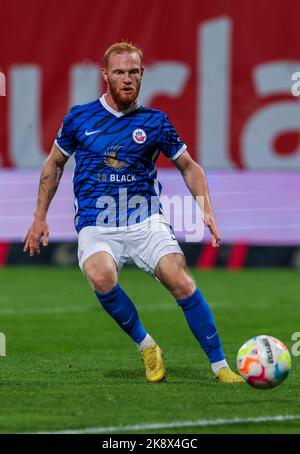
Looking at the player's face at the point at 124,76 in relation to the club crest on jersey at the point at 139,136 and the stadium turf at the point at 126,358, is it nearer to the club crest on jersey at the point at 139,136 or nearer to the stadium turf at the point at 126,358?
the club crest on jersey at the point at 139,136

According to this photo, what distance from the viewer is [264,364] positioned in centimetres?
728

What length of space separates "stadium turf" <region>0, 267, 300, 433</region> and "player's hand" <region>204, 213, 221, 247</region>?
0.95 metres

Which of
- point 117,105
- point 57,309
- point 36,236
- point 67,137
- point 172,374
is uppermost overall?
point 117,105

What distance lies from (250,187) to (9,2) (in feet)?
14.4

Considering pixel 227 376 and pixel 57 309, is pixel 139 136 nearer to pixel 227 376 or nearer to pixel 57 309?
pixel 227 376

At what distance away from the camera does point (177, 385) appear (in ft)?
25.6

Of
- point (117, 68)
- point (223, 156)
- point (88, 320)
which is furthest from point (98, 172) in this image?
point (223, 156)

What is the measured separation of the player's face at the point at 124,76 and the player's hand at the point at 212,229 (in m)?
0.99

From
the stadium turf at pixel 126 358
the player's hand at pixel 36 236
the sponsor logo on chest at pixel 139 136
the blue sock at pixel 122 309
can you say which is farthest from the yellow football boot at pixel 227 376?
the sponsor logo on chest at pixel 139 136

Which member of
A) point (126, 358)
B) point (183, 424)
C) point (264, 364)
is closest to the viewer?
point (183, 424)

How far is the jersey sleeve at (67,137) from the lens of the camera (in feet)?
27.2

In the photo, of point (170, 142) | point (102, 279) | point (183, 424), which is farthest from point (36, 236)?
point (183, 424)

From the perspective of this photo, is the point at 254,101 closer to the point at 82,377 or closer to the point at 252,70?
the point at 252,70

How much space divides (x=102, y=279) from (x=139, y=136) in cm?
108
